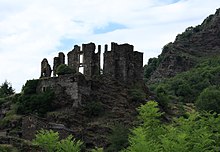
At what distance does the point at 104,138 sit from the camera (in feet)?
205

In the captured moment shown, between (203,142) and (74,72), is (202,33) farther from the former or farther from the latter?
(203,142)

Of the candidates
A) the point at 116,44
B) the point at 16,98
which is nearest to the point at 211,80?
the point at 116,44

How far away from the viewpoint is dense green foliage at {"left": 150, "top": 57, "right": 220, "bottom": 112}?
120 metres

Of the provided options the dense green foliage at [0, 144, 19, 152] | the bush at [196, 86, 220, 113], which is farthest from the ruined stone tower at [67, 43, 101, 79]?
the dense green foliage at [0, 144, 19, 152]

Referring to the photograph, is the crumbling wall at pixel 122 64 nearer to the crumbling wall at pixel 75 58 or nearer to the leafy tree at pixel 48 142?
the crumbling wall at pixel 75 58

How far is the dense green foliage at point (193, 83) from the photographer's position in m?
120

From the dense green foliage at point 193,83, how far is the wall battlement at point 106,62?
32.2 metres

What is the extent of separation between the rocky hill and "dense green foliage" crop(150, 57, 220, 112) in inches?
311

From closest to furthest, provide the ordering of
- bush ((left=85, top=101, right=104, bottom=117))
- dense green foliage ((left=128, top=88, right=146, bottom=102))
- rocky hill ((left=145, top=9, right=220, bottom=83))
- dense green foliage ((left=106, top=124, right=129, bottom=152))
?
1. dense green foliage ((left=106, top=124, right=129, bottom=152))
2. bush ((left=85, top=101, right=104, bottom=117))
3. dense green foliage ((left=128, top=88, right=146, bottom=102))
4. rocky hill ((left=145, top=9, right=220, bottom=83))

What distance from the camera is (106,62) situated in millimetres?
79750

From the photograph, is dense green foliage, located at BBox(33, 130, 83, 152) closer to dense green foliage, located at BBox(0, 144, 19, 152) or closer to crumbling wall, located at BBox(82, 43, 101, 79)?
dense green foliage, located at BBox(0, 144, 19, 152)

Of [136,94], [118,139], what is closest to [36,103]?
[136,94]

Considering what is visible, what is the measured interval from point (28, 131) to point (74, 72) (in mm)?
18135

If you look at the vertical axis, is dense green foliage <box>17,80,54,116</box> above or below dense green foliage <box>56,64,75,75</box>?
below
